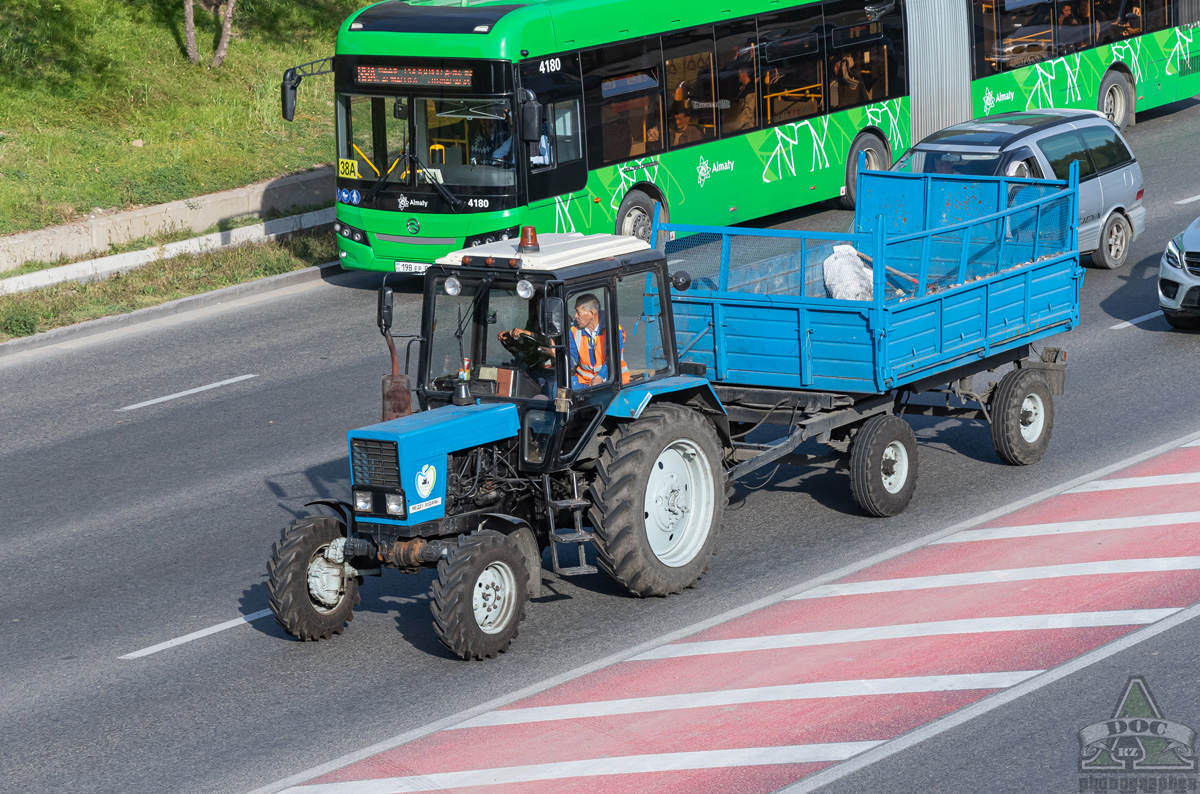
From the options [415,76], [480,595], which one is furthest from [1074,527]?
[415,76]

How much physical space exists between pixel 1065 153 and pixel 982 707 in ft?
36.8

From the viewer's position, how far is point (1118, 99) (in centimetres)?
2670

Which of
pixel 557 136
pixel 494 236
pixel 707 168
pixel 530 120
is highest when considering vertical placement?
pixel 530 120

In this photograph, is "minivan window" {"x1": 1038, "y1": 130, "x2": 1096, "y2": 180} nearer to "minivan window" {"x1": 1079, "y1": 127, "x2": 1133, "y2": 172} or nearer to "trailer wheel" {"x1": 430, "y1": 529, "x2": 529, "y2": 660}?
"minivan window" {"x1": 1079, "y1": 127, "x2": 1133, "y2": 172}

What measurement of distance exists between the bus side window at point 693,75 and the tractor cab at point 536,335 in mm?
10598

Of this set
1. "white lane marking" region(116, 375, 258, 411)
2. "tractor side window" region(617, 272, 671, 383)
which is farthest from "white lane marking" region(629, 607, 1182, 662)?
"white lane marking" region(116, 375, 258, 411)

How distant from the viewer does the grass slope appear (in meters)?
22.6

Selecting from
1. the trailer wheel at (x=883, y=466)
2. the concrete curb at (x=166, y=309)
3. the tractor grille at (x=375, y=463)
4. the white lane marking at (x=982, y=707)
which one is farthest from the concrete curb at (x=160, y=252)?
the white lane marking at (x=982, y=707)

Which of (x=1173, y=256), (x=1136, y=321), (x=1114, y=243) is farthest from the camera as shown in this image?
(x=1114, y=243)

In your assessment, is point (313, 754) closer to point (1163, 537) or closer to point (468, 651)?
point (468, 651)

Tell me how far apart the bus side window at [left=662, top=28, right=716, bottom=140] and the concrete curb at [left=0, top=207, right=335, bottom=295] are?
19.3 feet

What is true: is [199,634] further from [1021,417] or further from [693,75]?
[693,75]

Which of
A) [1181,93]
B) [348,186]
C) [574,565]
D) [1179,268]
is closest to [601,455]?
[574,565]

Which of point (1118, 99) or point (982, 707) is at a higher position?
point (1118, 99)
